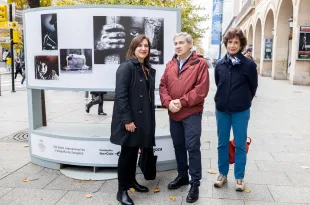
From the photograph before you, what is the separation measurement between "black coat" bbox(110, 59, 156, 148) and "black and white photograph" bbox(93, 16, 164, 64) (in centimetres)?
81

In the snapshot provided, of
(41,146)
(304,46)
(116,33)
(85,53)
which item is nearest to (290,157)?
(116,33)

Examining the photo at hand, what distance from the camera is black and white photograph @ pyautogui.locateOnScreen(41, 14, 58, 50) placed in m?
4.73

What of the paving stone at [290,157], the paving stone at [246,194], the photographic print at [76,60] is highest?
the photographic print at [76,60]

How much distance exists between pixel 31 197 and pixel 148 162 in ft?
4.74

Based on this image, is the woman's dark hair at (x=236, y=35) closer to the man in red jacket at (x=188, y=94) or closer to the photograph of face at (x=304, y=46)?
the man in red jacket at (x=188, y=94)

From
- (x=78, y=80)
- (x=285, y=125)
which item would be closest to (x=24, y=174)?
(x=78, y=80)

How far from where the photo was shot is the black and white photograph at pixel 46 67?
15.9ft

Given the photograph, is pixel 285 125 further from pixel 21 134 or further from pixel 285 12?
pixel 285 12

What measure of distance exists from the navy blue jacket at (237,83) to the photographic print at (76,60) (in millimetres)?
1791

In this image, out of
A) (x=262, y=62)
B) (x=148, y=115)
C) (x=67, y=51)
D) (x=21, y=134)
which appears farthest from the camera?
(x=262, y=62)

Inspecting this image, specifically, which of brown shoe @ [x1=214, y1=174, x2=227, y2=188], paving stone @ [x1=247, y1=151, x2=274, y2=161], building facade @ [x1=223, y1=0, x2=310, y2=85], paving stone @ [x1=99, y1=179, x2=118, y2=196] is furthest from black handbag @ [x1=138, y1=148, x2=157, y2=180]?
building facade @ [x1=223, y1=0, x2=310, y2=85]

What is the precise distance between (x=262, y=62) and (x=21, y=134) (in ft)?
83.6

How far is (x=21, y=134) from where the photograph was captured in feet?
24.2

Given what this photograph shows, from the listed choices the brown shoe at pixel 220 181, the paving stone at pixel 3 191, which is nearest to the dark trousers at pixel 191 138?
the brown shoe at pixel 220 181
